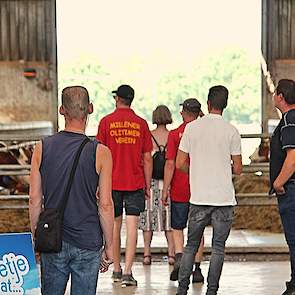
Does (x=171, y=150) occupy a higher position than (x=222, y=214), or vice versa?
(x=171, y=150)

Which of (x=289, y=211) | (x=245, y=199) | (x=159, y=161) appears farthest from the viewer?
(x=245, y=199)

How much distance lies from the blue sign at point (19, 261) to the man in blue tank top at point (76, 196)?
13.5 inches

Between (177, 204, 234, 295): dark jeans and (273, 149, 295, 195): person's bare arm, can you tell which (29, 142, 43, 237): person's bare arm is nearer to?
(177, 204, 234, 295): dark jeans

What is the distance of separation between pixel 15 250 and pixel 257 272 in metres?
4.00

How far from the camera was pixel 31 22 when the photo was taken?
16375 mm

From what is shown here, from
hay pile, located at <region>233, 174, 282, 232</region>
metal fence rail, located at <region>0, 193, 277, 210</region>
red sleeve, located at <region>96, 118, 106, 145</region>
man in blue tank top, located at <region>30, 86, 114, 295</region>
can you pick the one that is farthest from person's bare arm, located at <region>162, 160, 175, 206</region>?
hay pile, located at <region>233, 174, 282, 232</region>

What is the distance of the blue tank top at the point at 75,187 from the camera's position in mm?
4676

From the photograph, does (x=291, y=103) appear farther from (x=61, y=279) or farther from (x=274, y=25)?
(x=274, y=25)

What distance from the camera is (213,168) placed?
6570mm

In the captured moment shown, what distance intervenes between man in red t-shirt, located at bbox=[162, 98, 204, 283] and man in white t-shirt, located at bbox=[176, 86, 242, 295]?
1.07m

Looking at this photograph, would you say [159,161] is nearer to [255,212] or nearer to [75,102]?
[255,212]

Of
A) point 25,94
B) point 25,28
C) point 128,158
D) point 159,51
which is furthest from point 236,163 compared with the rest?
point 159,51

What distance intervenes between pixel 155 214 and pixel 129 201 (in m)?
1.13

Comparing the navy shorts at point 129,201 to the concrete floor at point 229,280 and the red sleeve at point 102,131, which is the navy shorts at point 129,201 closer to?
the red sleeve at point 102,131
